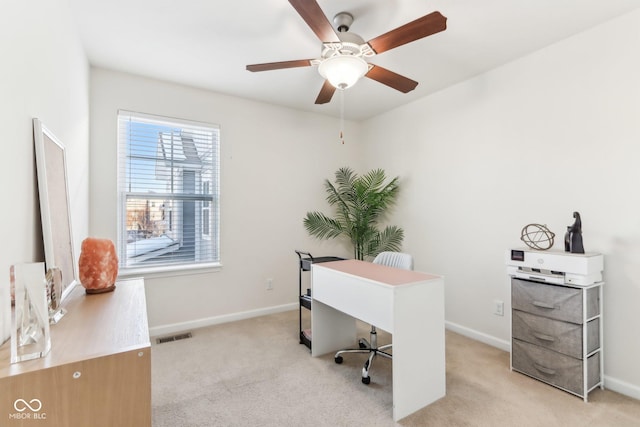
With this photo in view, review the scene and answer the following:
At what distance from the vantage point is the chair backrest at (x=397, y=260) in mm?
2668

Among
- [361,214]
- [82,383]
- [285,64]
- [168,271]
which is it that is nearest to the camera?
[82,383]

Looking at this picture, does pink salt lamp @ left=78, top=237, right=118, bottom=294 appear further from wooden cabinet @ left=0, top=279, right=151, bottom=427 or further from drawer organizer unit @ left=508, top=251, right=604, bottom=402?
drawer organizer unit @ left=508, top=251, right=604, bottom=402

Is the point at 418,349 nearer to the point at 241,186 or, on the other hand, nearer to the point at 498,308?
the point at 498,308

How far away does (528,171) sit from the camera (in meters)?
2.73

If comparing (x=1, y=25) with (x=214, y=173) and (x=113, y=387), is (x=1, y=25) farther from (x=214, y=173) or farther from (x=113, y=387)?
(x=214, y=173)

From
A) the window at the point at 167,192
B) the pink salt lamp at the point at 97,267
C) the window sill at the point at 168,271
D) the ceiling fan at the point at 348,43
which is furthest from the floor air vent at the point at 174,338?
the ceiling fan at the point at 348,43

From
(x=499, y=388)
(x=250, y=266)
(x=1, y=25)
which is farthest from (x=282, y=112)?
(x=499, y=388)

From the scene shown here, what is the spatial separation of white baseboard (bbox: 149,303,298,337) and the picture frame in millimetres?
1441

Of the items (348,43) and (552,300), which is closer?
(348,43)

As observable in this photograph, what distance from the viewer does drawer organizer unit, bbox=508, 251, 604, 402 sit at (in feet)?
6.96

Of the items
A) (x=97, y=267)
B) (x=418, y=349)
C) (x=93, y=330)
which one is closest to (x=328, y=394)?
(x=418, y=349)

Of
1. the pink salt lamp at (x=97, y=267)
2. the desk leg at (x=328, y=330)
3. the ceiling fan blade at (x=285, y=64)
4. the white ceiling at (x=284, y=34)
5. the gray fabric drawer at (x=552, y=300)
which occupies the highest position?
the white ceiling at (x=284, y=34)

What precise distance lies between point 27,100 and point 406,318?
2.20 metres

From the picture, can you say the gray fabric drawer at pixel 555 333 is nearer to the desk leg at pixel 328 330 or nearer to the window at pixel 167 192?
the desk leg at pixel 328 330
